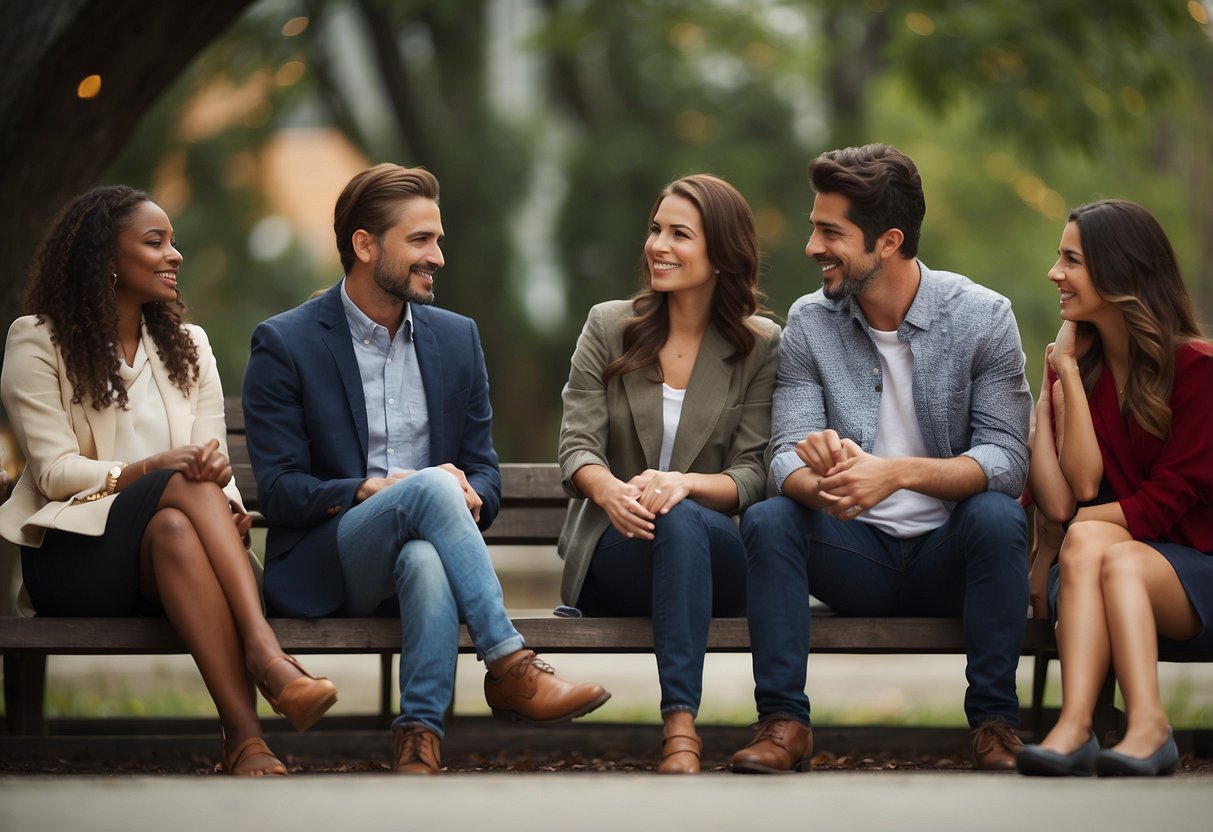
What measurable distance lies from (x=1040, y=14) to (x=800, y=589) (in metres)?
5.02

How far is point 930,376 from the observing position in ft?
14.5

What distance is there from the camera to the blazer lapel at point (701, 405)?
451 centimetres

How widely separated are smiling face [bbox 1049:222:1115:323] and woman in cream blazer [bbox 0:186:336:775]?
232 centimetres

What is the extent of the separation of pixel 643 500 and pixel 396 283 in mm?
1036

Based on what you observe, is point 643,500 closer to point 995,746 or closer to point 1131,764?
point 995,746

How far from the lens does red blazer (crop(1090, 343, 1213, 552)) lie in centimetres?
416

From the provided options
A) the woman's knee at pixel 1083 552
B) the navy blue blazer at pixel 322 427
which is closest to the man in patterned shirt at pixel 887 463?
the woman's knee at pixel 1083 552

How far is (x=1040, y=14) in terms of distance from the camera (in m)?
7.98

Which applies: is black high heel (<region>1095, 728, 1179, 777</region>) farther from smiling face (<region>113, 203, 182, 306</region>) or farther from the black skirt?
smiling face (<region>113, 203, 182, 306</region>)

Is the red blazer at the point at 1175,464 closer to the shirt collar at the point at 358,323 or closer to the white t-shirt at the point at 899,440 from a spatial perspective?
the white t-shirt at the point at 899,440

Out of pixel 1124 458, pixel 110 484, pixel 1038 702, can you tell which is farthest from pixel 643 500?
pixel 1038 702

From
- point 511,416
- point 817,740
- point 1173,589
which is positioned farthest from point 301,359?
point 511,416

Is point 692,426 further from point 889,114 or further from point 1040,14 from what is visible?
point 889,114

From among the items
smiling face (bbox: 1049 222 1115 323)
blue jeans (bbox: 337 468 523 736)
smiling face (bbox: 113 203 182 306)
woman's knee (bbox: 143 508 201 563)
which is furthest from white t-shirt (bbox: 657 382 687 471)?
smiling face (bbox: 113 203 182 306)
